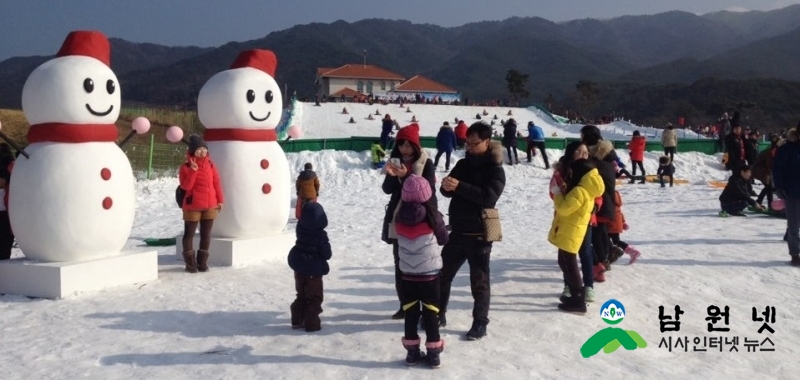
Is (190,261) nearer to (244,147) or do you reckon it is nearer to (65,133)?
(244,147)

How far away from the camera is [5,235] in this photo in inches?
287

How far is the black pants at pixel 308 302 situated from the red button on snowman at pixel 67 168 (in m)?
2.55

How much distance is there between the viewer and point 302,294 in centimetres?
557

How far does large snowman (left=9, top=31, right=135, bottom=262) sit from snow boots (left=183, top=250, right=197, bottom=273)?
956 mm

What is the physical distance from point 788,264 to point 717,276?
1.19 m

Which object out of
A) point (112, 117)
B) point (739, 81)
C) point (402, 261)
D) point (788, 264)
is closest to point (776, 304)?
point (788, 264)

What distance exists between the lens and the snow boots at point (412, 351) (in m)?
4.70

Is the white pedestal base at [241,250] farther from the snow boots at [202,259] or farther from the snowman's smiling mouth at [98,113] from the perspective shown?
the snowman's smiling mouth at [98,113]

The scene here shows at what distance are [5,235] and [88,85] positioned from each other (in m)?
1.95

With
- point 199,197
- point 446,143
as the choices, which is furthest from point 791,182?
point 446,143

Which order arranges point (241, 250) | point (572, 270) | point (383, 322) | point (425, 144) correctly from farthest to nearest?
1. point (425, 144)
2. point (241, 250)
3. point (572, 270)
4. point (383, 322)

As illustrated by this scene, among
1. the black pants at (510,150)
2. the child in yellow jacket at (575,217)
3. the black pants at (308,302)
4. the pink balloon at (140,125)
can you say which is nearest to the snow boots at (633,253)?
the child in yellow jacket at (575,217)

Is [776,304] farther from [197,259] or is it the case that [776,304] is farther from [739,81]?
[739,81]

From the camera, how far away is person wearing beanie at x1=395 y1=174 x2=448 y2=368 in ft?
15.4
